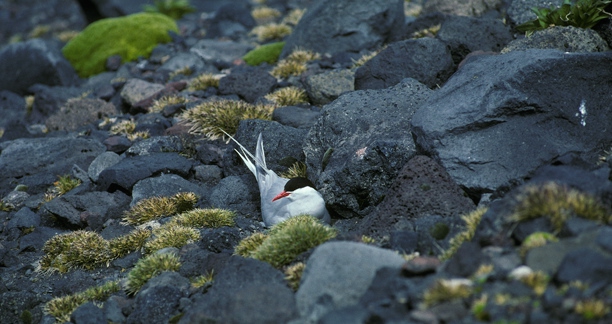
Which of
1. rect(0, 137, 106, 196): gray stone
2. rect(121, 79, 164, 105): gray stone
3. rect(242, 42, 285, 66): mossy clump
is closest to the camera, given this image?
rect(0, 137, 106, 196): gray stone

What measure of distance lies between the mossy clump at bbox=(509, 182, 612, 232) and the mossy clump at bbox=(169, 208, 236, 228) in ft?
15.4

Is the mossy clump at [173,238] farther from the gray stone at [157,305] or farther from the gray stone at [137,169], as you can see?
the gray stone at [137,169]

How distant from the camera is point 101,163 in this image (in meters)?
12.5

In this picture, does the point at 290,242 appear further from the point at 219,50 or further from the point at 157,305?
the point at 219,50

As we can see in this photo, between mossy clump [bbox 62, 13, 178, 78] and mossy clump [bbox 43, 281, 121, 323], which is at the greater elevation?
mossy clump [bbox 43, 281, 121, 323]

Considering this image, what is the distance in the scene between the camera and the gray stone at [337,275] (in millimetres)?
6137

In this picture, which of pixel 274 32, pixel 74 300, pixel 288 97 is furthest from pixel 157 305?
pixel 274 32

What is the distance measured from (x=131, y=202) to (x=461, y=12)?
10072 millimetres

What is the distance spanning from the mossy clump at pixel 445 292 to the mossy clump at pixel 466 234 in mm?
1076

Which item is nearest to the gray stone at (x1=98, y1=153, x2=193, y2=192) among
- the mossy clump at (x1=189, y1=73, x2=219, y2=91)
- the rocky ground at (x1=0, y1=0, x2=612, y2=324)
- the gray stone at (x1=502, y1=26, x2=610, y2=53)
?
the rocky ground at (x1=0, y1=0, x2=612, y2=324)

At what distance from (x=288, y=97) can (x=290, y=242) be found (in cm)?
653

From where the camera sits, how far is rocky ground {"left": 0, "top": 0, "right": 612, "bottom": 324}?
5793 mm

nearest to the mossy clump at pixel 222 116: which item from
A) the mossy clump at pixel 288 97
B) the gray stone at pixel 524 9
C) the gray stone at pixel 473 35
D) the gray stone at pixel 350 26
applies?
the mossy clump at pixel 288 97

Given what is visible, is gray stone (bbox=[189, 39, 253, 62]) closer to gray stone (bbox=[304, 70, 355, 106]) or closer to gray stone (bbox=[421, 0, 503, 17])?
gray stone (bbox=[304, 70, 355, 106])
